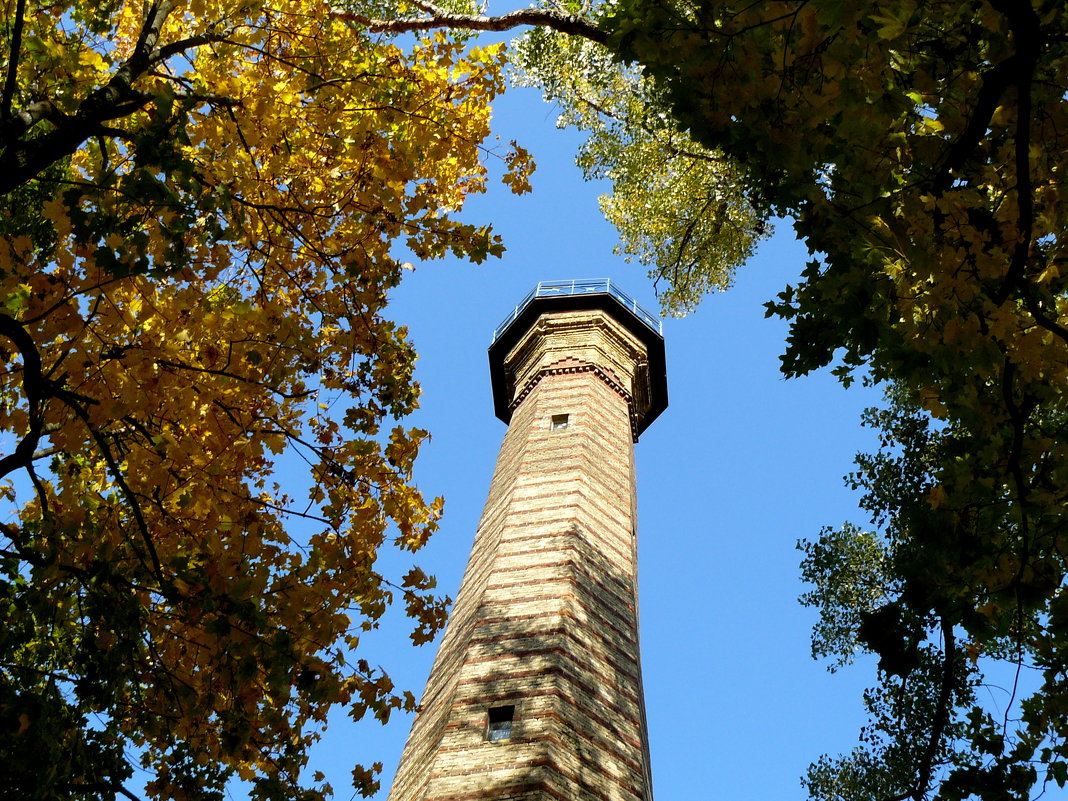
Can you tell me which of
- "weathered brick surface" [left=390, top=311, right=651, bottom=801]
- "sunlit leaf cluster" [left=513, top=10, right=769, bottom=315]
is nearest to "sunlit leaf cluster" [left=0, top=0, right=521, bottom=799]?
"weathered brick surface" [left=390, top=311, right=651, bottom=801]

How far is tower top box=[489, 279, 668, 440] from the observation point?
2028cm

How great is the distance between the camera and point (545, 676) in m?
11.5

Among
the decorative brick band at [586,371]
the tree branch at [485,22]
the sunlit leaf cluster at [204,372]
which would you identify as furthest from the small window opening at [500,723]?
the decorative brick band at [586,371]

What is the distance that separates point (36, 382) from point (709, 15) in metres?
4.01

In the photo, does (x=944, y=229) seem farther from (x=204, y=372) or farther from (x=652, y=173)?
(x=652, y=173)

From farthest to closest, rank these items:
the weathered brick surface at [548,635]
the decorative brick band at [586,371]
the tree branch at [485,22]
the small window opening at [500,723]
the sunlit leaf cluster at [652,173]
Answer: the decorative brick band at [586,371]
the sunlit leaf cluster at [652,173]
the tree branch at [485,22]
the small window opening at [500,723]
the weathered brick surface at [548,635]

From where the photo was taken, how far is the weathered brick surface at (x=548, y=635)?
1046cm

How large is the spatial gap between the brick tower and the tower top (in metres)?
0.13

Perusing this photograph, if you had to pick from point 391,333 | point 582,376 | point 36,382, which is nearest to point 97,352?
point 36,382

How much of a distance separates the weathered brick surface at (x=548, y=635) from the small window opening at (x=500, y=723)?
84mm

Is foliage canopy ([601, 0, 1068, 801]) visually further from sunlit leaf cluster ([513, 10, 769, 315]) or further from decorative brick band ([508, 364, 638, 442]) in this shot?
decorative brick band ([508, 364, 638, 442])

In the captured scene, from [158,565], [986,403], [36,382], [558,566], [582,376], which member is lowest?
[158,565]

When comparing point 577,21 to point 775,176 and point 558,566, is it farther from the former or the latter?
point 558,566

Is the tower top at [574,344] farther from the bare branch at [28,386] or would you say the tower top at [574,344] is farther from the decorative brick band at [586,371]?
the bare branch at [28,386]
